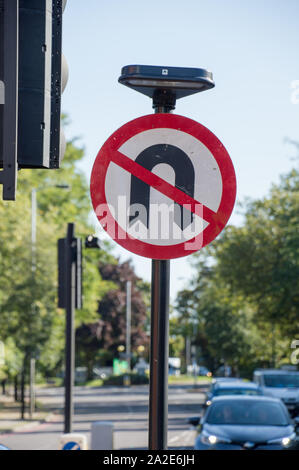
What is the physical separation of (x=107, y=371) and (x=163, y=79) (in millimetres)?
83743

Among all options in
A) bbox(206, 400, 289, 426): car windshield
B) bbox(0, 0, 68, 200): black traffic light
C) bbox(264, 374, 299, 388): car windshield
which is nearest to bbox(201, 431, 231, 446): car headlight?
bbox(206, 400, 289, 426): car windshield

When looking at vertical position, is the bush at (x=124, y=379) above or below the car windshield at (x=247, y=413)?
below

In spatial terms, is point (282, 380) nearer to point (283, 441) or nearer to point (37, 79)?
point (283, 441)

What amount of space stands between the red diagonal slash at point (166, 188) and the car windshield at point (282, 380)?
98.0ft

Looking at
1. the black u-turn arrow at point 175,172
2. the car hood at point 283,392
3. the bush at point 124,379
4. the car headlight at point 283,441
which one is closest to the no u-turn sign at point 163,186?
the black u-turn arrow at point 175,172

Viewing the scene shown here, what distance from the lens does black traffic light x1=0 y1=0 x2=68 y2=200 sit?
355cm

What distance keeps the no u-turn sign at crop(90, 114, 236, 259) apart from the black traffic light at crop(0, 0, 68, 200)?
257 millimetres

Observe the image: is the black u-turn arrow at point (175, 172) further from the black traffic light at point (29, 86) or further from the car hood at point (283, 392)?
the car hood at point (283, 392)

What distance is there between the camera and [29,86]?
144 inches

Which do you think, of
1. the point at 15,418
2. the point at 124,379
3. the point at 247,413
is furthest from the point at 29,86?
the point at 124,379

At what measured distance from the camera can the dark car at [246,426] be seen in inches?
550

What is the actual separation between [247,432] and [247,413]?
1.21 m
